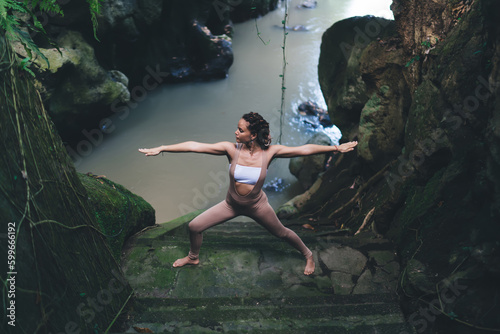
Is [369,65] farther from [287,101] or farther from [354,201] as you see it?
[287,101]

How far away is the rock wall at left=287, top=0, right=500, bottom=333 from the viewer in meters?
2.59

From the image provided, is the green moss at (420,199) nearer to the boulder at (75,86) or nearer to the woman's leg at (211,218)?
the woman's leg at (211,218)

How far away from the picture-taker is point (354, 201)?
516 centimetres

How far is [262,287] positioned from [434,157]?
1907 millimetres

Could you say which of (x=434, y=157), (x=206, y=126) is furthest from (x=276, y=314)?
(x=206, y=126)

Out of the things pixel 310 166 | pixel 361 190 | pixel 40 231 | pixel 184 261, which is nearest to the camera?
pixel 40 231

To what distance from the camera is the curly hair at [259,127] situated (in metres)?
3.17

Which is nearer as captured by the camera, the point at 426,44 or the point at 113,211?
the point at 113,211

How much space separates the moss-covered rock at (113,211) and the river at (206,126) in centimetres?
313

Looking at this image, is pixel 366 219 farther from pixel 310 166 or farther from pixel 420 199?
pixel 310 166

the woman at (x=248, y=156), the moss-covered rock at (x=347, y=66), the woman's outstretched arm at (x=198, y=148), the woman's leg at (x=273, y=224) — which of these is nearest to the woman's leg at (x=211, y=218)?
the woman at (x=248, y=156)

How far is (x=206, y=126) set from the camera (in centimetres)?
977

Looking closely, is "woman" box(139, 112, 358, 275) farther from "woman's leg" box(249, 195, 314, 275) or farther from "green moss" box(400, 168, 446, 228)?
"green moss" box(400, 168, 446, 228)

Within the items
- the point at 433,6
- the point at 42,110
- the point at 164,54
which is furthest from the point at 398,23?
the point at 164,54
